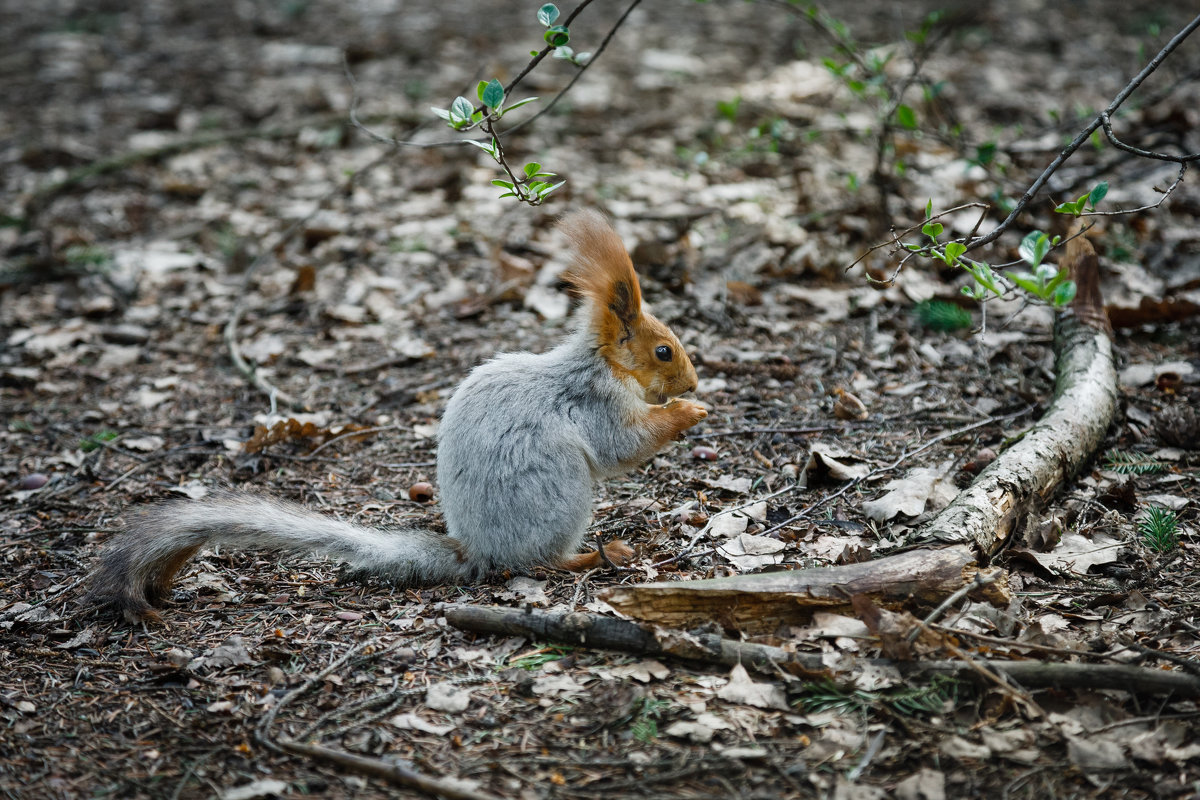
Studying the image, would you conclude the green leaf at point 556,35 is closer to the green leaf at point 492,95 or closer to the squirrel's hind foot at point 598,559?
the green leaf at point 492,95

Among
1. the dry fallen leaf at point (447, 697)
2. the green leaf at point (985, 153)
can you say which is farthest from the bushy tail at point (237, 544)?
the green leaf at point (985, 153)

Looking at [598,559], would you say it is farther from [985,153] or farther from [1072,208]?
[985,153]

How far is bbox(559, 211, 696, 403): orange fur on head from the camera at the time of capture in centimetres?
329

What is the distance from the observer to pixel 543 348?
15.6 ft

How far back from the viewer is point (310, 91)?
8.41 meters

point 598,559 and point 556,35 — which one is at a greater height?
point 556,35

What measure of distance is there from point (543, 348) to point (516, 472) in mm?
1681

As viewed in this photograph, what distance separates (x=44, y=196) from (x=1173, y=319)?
23.4 ft

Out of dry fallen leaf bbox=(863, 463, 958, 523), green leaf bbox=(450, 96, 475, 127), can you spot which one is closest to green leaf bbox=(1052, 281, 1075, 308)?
dry fallen leaf bbox=(863, 463, 958, 523)

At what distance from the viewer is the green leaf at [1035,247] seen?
2311 mm

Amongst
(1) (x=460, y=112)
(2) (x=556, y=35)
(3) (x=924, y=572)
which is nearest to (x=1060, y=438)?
(3) (x=924, y=572)

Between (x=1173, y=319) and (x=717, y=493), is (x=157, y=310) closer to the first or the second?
(x=717, y=493)

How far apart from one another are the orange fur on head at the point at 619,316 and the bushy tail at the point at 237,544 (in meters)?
0.95

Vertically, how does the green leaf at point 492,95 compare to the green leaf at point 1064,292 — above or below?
above
